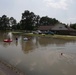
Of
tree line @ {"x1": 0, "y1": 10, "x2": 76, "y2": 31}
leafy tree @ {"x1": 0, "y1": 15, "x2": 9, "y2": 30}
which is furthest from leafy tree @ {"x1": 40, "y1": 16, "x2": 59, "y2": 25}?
leafy tree @ {"x1": 0, "y1": 15, "x2": 9, "y2": 30}

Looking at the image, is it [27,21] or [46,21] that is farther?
[46,21]

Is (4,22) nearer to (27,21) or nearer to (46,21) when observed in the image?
(46,21)

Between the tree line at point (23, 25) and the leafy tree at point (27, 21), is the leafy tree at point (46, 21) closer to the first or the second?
the tree line at point (23, 25)

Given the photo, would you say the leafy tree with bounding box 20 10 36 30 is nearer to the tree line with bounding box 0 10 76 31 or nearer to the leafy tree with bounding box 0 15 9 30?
the tree line with bounding box 0 10 76 31

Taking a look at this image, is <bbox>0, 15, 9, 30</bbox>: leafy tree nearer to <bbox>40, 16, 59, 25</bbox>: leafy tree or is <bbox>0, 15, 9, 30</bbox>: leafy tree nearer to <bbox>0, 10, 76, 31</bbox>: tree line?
<bbox>0, 10, 76, 31</bbox>: tree line

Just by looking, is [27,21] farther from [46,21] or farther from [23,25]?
[46,21]

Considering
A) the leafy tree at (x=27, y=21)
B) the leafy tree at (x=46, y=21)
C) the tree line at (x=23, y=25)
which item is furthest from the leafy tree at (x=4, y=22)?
the leafy tree at (x=27, y=21)

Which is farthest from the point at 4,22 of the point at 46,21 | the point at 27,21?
the point at 27,21

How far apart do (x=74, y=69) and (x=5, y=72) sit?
669 cm

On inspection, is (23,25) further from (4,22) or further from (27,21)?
(4,22)

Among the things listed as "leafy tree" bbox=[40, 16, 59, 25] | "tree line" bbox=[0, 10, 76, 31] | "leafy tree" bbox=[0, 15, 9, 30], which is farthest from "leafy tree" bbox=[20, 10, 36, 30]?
"leafy tree" bbox=[0, 15, 9, 30]

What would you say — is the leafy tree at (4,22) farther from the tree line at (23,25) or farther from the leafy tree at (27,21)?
the leafy tree at (27,21)

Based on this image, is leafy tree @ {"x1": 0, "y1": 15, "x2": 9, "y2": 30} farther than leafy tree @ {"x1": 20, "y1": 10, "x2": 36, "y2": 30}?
Yes

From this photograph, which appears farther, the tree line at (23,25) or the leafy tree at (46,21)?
the leafy tree at (46,21)
